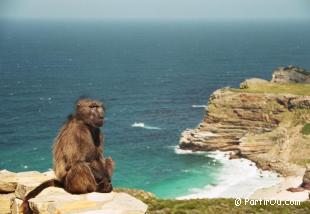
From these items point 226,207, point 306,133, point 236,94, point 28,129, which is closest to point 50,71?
point 28,129

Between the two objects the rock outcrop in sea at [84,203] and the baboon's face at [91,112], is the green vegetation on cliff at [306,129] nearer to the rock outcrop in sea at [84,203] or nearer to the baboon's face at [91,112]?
the baboon's face at [91,112]

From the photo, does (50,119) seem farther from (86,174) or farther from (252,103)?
(86,174)

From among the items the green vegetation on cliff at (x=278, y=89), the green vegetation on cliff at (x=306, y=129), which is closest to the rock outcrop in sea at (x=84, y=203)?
the green vegetation on cliff at (x=306, y=129)

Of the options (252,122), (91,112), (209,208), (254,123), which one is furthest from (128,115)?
(91,112)

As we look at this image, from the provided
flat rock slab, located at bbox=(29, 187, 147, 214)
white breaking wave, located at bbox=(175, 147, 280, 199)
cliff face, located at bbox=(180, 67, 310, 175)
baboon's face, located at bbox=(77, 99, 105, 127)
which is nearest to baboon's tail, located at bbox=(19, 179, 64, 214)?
flat rock slab, located at bbox=(29, 187, 147, 214)

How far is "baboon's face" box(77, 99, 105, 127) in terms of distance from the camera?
1466 centimetres

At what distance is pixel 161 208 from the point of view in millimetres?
20438

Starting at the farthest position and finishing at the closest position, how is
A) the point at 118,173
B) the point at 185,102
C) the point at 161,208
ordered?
the point at 185,102, the point at 118,173, the point at 161,208

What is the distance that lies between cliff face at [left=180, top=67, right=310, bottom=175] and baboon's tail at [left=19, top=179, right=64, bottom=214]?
215 ft

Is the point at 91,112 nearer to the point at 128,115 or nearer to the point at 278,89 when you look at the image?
the point at 278,89

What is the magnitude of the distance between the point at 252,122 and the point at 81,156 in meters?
74.1

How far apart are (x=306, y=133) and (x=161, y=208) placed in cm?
6180

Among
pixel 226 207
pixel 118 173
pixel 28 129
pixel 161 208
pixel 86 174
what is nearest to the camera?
pixel 86 174

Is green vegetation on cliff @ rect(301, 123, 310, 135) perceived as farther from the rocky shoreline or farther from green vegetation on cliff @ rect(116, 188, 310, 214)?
green vegetation on cliff @ rect(116, 188, 310, 214)
